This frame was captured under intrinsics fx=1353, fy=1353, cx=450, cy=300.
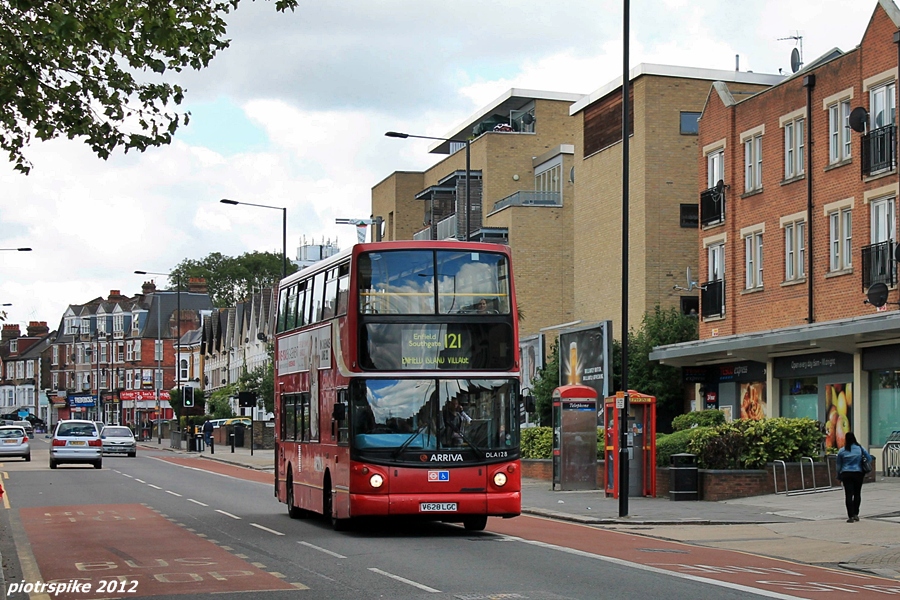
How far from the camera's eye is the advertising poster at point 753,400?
39594 mm

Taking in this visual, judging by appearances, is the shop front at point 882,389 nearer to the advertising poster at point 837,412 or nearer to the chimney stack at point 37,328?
the advertising poster at point 837,412

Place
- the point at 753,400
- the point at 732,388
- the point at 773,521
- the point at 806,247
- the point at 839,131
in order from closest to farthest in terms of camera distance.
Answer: the point at 773,521 < the point at 839,131 < the point at 806,247 < the point at 753,400 < the point at 732,388

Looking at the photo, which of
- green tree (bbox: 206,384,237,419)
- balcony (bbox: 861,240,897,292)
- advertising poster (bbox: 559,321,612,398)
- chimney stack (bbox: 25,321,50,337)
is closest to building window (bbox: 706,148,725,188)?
advertising poster (bbox: 559,321,612,398)

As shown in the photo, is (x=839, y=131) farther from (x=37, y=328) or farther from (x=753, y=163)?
(x=37, y=328)

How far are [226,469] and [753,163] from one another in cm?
2233

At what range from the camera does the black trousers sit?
73.2 feet

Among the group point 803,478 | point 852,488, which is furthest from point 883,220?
point 852,488

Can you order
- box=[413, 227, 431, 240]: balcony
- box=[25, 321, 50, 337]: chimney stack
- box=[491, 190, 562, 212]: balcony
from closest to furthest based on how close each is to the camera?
1. box=[491, 190, 562, 212]: balcony
2. box=[413, 227, 431, 240]: balcony
3. box=[25, 321, 50, 337]: chimney stack

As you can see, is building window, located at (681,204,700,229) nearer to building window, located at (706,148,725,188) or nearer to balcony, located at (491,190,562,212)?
building window, located at (706,148,725,188)

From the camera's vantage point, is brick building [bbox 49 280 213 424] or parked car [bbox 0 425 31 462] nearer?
parked car [bbox 0 425 31 462]

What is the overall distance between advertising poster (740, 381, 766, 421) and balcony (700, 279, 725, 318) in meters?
2.65

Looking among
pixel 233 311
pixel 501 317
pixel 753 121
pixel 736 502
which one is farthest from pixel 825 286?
pixel 233 311

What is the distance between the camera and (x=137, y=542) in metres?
19.4

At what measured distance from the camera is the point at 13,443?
56312mm
